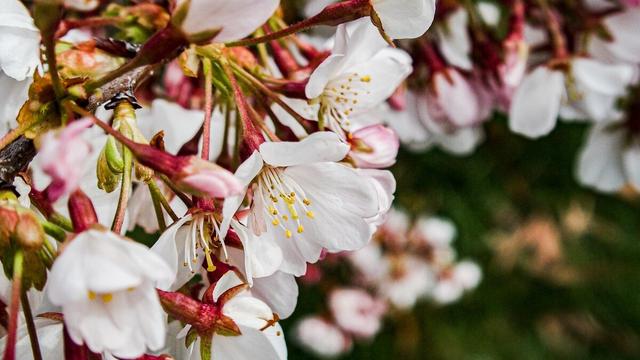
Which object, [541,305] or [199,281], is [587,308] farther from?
[199,281]

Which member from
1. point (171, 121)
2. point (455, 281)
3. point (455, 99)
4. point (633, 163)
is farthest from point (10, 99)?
point (455, 281)

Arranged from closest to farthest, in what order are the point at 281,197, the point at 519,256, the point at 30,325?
the point at 30,325 < the point at 281,197 < the point at 519,256

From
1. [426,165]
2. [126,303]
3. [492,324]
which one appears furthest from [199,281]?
[492,324]

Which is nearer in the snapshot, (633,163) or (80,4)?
(80,4)

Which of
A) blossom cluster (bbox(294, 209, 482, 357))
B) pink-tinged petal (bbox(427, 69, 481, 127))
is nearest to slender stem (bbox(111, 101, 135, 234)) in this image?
pink-tinged petal (bbox(427, 69, 481, 127))

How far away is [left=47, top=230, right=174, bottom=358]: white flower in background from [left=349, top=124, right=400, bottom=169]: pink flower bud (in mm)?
239

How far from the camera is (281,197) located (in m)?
0.64

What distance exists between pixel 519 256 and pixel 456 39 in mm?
975

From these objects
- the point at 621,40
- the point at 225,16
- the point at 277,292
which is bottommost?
the point at 621,40

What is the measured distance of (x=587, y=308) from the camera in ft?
6.72

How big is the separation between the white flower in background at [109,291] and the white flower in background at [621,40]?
83cm

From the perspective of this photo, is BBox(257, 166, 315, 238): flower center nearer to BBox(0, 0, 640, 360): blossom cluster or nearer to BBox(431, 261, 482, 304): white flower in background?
BBox(0, 0, 640, 360): blossom cluster

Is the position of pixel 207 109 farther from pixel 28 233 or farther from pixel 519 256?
pixel 519 256

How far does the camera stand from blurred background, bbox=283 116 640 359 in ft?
5.86
